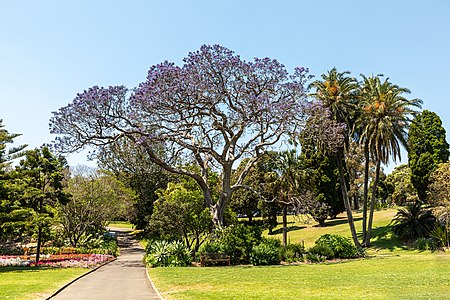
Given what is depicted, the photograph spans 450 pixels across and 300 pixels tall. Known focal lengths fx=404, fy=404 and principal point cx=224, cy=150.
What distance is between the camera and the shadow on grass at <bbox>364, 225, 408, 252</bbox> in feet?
103

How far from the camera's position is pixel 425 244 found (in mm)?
28984

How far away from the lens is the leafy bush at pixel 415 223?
→ 31.4 metres

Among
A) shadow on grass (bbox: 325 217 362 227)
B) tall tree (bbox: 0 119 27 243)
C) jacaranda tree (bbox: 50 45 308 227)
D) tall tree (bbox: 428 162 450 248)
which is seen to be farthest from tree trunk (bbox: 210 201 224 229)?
shadow on grass (bbox: 325 217 362 227)

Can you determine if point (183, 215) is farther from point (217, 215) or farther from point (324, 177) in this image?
point (324, 177)

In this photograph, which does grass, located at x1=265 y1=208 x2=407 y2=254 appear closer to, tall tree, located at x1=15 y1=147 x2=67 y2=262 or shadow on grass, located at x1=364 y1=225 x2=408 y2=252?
shadow on grass, located at x1=364 y1=225 x2=408 y2=252

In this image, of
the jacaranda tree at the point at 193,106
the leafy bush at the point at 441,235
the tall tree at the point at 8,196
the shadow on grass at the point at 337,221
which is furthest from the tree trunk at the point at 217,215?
the shadow on grass at the point at 337,221

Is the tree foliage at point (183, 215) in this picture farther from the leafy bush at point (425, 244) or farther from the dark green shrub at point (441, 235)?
the dark green shrub at point (441, 235)

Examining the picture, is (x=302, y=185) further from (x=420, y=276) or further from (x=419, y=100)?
(x=420, y=276)

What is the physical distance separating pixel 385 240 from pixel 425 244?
481 cm

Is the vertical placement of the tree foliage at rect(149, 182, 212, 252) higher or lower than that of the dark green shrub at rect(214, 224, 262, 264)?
higher

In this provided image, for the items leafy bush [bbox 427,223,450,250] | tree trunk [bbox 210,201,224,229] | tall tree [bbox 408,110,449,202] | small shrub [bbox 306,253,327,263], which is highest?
tall tree [bbox 408,110,449,202]

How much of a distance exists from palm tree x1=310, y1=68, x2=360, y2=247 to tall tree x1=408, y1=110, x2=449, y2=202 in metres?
7.99

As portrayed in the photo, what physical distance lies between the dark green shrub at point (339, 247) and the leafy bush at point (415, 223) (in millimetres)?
7789

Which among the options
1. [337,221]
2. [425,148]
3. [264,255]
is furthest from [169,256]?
[337,221]
